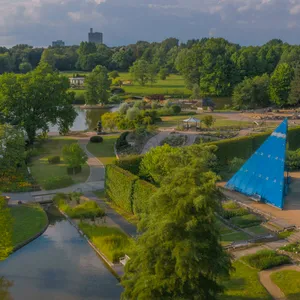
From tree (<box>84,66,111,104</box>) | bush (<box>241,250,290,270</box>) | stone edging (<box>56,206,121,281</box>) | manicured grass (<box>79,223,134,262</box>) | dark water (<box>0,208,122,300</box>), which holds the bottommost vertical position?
dark water (<box>0,208,122,300</box>)

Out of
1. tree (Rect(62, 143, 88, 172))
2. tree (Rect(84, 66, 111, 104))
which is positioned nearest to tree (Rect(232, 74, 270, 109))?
tree (Rect(84, 66, 111, 104))

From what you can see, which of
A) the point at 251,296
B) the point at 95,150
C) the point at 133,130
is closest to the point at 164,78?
the point at 133,130

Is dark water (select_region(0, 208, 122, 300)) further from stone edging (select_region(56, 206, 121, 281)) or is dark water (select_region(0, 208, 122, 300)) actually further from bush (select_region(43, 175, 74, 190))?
bush (select_region(43, 175, 74, 190))

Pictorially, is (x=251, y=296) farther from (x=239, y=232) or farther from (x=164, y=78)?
(x=164, y=78)

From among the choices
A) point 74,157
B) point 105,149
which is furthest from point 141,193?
point 105,149

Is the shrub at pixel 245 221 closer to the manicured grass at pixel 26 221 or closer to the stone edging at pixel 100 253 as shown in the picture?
the stone edging at pixel 100 253

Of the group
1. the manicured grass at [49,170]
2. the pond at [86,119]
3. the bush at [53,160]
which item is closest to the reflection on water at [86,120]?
the pond at [86,119]
